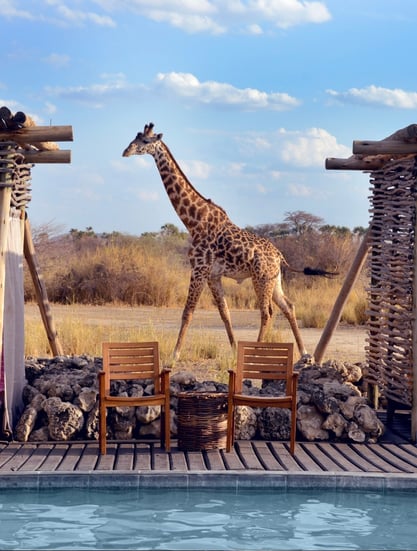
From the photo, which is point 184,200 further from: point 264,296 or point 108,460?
point 108,460

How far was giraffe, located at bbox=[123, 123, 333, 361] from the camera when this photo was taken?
39.1 ft

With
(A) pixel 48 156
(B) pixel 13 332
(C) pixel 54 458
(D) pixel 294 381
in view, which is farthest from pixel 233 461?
(A) pixel 48 156

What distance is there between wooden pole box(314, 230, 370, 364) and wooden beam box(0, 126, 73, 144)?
356cm

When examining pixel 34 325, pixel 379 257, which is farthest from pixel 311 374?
pixel 34 325

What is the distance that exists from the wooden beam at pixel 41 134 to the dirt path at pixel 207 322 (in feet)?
20.8

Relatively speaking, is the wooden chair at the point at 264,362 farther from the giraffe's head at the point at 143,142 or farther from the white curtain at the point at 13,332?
the giraffe's head at the point at 143,142

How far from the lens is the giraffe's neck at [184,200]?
1205 centimetres

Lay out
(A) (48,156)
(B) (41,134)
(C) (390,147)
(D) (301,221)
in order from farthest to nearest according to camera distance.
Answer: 1. (D) (301,221)
2. (A) (48,156)
3. (C) (390,147)
4. (B) (41,134)

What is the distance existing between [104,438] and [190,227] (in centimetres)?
432

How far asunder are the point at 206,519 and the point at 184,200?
5963 mm

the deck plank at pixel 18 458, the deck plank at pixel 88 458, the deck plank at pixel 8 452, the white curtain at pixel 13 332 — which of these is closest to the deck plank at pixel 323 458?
the deck plank at pixel 88 458

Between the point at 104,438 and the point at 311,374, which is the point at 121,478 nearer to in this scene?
the point at 104,438

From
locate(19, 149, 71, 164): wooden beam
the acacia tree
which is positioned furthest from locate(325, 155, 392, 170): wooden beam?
the acacia tree

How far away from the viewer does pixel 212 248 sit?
12.0 metres
